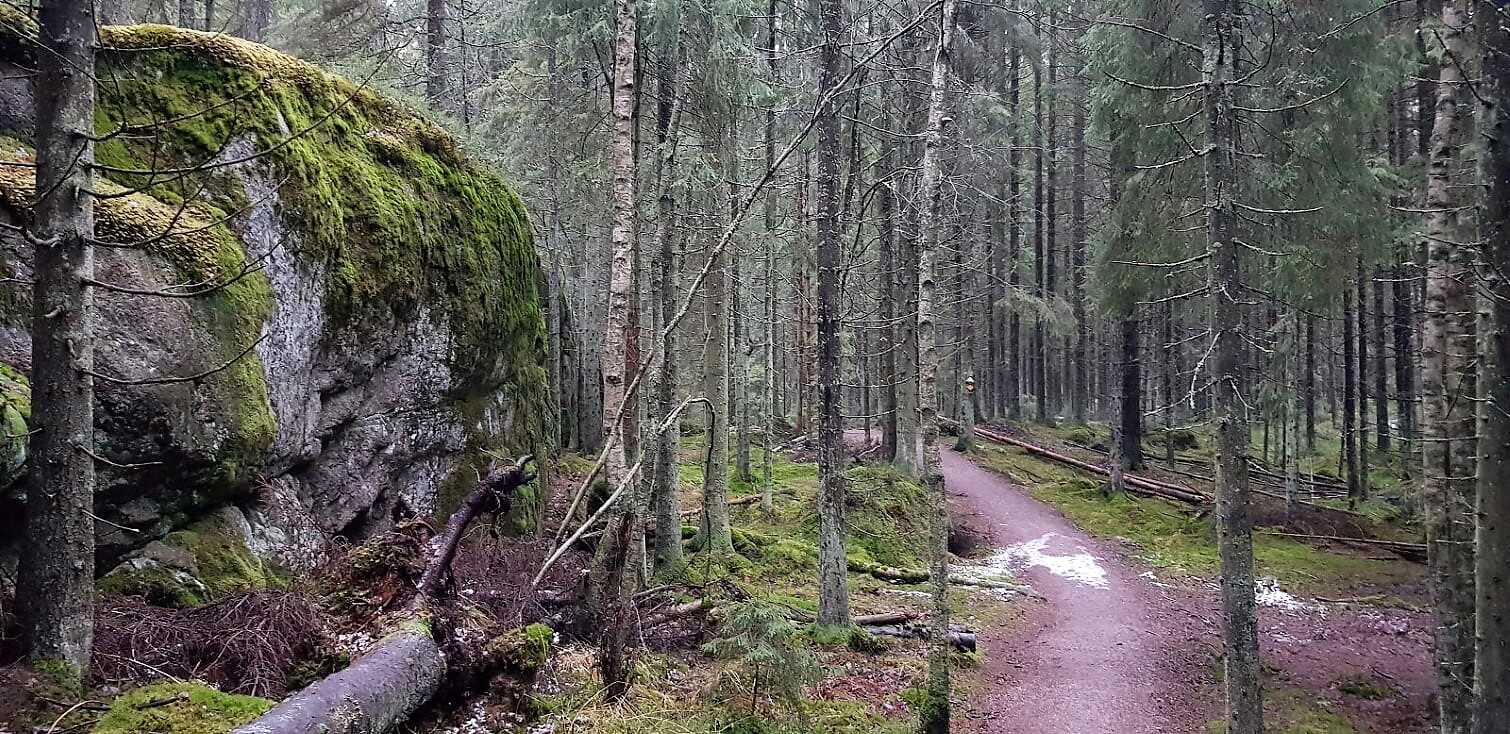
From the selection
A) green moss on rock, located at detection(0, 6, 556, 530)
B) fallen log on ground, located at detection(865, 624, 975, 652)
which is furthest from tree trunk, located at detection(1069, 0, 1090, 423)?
green moss on rock, located at detection(0, 6, 556, 530)

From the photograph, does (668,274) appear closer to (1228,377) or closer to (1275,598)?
(1228,377)

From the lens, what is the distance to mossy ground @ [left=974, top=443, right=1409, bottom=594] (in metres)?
12.5

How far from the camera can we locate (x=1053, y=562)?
13711 millimetres

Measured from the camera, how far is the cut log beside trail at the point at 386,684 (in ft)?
10.6

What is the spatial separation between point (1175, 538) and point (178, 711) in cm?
1619

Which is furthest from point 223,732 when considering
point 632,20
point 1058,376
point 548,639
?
point 1058,376

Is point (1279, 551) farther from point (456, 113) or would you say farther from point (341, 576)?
point (456, 113)

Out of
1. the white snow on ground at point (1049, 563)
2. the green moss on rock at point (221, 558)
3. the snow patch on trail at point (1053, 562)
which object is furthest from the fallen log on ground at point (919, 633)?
the green moss on rock at point (221, 558)

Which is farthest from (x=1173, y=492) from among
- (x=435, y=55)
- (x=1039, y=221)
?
(x=435, y=55)

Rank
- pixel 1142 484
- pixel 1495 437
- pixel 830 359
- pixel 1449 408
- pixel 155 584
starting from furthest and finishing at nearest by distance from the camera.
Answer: pixel 1142 484 → pixel 830 359 → pixel 1449 408 → pixel 1495 437 → pixel 155 584

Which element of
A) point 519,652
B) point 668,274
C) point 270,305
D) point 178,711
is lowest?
point 519,652

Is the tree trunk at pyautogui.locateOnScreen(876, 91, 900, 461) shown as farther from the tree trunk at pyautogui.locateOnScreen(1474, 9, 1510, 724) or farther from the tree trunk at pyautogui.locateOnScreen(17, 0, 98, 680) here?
the tree trunk at pyautogui.locateOnScreen(17, 0, 98, 680)

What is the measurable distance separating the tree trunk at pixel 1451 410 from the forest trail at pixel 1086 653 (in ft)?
7.80

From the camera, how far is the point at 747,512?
14.9 meters
